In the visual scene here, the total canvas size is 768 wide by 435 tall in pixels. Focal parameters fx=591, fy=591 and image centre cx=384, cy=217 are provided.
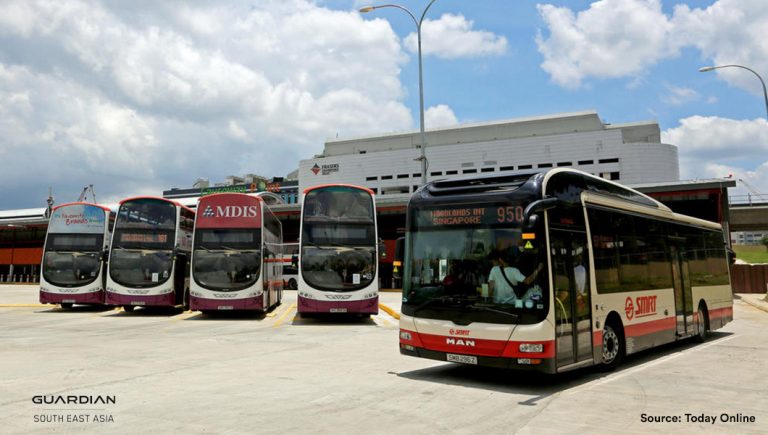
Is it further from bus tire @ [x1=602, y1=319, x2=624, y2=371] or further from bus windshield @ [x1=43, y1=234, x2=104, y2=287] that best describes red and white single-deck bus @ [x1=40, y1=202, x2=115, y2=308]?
bus tire @ [x1=602, y1=319, x2=624, y2=371]

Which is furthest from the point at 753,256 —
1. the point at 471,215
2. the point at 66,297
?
the point at 471,215

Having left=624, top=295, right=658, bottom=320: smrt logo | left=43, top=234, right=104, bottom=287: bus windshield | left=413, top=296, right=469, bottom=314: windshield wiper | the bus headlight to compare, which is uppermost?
left=43, top=234, right=104, bottom=287: bus windshield

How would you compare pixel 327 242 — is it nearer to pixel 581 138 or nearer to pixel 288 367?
pixel 288 367

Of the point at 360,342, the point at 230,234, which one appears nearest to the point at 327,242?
the point at 230,234

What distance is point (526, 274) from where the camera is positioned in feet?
25.8

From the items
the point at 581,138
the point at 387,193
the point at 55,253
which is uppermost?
the point at 581,138

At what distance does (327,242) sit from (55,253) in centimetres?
1269

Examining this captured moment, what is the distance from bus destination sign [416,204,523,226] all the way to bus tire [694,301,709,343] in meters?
7.54

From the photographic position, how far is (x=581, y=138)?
83.9 metres

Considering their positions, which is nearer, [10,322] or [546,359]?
[546,359]

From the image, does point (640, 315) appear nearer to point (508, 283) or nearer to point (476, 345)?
point (508, 283)

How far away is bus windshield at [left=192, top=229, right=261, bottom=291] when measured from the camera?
20609 millimetres

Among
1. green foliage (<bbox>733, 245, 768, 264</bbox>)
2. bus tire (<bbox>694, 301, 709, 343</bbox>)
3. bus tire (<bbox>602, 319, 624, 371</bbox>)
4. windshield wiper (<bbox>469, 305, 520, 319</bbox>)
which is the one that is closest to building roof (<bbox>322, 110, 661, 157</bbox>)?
green foliage (<bbox>733, 245, 768, 264</bbox>)

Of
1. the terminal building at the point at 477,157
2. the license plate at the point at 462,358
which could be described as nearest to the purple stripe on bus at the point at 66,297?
the license plate at the point at 462,358
